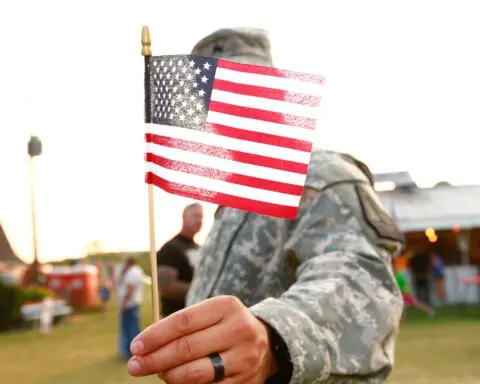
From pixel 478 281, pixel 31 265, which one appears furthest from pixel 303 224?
pixel 31 265

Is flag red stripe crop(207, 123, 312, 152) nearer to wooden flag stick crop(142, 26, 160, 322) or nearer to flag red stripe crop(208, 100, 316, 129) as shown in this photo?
flag red stripe crop(208, 100, 316, 129)

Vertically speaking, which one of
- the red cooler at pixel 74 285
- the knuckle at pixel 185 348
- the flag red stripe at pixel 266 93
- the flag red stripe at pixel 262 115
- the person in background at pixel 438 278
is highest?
the flag red stripe at pixel 266 93

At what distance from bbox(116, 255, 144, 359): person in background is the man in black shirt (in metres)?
4.50

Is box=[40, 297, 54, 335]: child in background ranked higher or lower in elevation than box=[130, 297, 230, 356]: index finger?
lower

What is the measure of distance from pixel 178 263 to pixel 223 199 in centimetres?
399

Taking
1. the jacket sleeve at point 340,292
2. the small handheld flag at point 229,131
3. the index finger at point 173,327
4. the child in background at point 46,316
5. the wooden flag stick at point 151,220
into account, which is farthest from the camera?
the child in background at point 46,316

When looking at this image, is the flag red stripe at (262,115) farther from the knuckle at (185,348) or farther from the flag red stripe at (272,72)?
the knuckle at (185,348)

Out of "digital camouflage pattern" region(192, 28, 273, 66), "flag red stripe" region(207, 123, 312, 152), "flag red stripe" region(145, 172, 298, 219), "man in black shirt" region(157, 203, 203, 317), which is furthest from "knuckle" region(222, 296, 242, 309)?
"man in black shirt" region(157, 203, 203, 317)

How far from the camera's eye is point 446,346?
9703 millimetres

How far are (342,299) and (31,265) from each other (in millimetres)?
25399

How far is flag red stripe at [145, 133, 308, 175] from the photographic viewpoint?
157cm

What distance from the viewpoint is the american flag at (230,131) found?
A: 1561 mm

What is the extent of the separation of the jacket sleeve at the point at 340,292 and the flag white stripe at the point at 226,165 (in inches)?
6.7

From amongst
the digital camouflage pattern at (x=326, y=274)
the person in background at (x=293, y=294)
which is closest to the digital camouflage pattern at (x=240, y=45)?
the person in background at (x=293, y=294)
